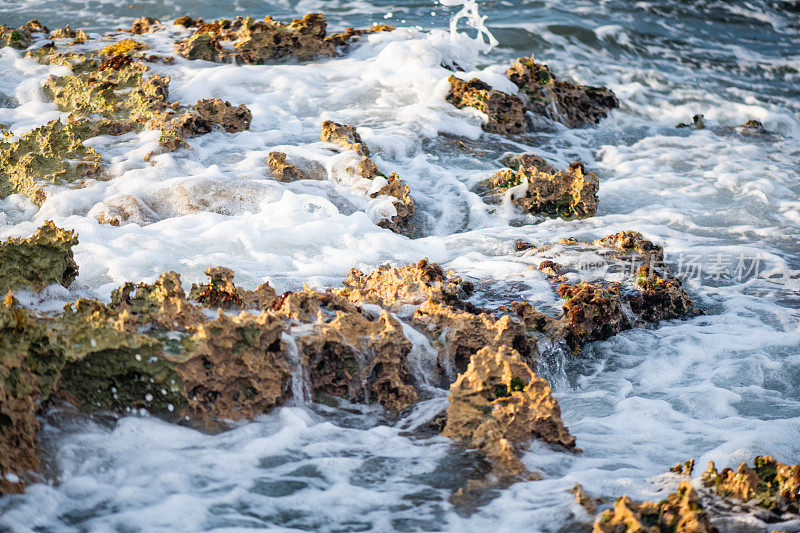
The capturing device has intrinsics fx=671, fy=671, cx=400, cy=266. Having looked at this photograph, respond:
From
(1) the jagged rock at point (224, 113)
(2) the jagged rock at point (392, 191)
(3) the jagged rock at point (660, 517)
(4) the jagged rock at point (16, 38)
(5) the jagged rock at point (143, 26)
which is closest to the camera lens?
(3) the jagged rock at point (660, 517)

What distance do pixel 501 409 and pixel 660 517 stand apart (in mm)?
662

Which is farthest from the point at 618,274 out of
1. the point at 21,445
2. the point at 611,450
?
the point at 21,445

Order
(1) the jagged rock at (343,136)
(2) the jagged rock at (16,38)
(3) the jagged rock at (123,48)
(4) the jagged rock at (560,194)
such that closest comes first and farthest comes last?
(4) the jagged rock at (560,194) < (1) the jagged rock at (343,136) < (3) the jagged rock at (123,48) < (2) the jagged rock at (16,38)

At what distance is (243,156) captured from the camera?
18.6 ft

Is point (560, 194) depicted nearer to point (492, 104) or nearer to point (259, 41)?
point (492, 104)

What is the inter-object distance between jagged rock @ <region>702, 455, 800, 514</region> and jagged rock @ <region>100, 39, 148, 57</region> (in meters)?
7.11

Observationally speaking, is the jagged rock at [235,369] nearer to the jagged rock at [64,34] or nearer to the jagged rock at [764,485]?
the jagged rock at [764,485]

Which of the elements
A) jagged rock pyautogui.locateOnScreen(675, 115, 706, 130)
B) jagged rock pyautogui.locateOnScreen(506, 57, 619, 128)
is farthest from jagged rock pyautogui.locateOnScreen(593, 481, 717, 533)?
jagged rock pyautogui.locateOnScreen(675, 115, 706, 130)

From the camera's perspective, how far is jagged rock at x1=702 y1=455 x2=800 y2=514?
7.11ft

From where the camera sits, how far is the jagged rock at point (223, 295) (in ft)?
9.86

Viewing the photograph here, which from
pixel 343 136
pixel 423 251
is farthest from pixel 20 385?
pixel 343 136

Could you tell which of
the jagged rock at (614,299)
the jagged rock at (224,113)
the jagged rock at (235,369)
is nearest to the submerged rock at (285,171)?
the jagged rock at (224,113)

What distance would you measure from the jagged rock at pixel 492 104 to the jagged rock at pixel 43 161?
12.2 feet

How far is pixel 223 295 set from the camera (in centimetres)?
302
